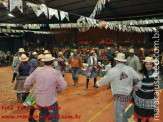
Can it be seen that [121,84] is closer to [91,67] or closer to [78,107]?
[78,107]

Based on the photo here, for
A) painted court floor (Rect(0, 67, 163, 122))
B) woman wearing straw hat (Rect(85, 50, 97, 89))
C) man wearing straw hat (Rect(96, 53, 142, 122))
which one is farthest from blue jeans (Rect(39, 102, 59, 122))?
woman wearing straw hat (Rect(85, 50, 97, 89))

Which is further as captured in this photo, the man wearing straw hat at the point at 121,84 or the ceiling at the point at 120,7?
the ceiling at the point at 120,7

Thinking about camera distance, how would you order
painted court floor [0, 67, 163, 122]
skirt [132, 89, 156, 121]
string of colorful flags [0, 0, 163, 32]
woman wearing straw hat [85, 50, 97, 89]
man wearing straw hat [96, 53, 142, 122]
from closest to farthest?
man wearing straw hat [96, 53, 142, 122]
skirt [132, 89, 156, 121]
painted court floor [0, 67, 163, 122]
string of colorful flags [0, 0, 163, 32]
woman wearing straw hat [85, 50, 97, 89]

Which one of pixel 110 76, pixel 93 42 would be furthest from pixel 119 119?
pixel 93 42

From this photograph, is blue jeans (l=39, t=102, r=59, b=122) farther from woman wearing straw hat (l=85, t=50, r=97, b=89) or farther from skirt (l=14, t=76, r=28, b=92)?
woman wearing straw hat (l=85, t=50, r=97, b=89)

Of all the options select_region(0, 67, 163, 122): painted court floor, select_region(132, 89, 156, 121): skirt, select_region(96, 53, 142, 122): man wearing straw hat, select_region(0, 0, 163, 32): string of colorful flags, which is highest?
select_region(0, 0, 163, 32): string of colorful flags

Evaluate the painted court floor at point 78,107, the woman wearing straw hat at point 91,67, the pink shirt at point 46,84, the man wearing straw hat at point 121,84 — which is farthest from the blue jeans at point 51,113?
the woman wearing straw hat at point 91,67

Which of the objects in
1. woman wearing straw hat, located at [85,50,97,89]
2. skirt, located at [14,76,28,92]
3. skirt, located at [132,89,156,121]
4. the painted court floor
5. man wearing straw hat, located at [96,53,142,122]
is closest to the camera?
man wearing straw hat, located at [96,53,142,122]

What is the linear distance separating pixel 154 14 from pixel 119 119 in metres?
13.4

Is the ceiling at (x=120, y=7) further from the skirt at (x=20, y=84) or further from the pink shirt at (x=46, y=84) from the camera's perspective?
the pink shirt at (x=46, y=84)

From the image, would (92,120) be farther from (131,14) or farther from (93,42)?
(93,42)

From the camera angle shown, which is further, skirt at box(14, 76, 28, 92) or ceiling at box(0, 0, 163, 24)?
ceiling at box(0, 0, 163, 24)

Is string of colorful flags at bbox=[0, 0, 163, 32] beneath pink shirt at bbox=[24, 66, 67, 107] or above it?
above

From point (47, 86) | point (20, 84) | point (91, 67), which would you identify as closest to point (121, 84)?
point (47, 86)
